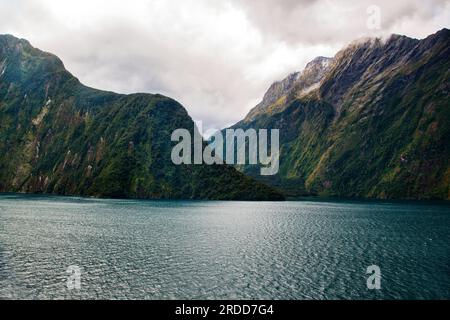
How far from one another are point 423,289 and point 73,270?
6672cm

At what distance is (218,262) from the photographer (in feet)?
280

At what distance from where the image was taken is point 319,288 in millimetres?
65938

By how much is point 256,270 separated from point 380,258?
35109mm

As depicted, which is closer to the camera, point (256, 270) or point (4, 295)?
point (4, 295)

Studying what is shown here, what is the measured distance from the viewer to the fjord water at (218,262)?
6362 centimetres

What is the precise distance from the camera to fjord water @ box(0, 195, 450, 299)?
209 ft
